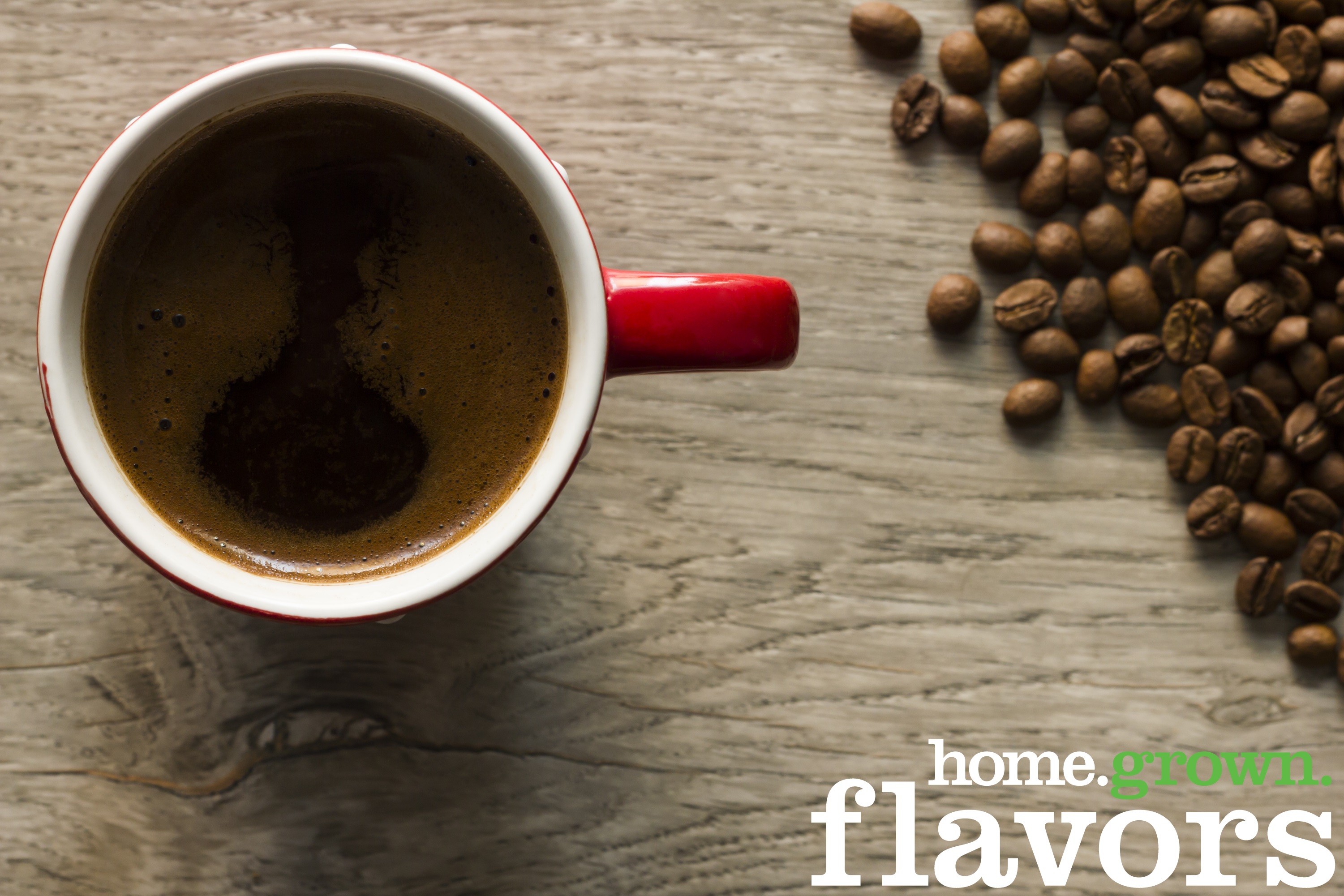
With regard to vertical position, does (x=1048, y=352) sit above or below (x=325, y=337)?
below

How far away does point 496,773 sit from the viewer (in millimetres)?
833

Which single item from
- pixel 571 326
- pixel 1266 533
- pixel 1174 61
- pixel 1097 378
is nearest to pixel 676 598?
pixel 571 326

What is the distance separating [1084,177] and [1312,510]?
13.5 inches

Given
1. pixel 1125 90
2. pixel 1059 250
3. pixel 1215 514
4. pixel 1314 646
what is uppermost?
pixel 1125 90

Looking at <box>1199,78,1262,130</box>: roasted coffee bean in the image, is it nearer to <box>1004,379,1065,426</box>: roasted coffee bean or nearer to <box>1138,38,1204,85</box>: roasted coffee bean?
<box>1138,38,1204,85</box>: roasted coffee bean

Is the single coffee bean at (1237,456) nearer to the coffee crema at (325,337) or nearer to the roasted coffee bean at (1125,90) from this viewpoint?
the roasted coffee bean at (1125,90)

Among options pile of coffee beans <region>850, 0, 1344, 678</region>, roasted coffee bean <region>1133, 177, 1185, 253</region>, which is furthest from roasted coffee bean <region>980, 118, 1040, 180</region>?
roasted coffee bean <region>1133, 177, 1185, 253</region>

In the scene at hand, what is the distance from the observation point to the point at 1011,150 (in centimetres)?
83

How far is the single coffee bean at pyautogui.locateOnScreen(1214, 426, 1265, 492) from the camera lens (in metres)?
0.86

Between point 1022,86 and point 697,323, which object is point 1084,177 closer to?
point 1022,86

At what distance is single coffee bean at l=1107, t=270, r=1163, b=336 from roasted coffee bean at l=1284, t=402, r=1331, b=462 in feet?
0.45

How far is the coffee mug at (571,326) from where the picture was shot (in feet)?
1.89

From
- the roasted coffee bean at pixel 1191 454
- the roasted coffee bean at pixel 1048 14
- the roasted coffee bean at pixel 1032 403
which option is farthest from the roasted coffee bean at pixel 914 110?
the roasted coffee bean at pixel 1191 454

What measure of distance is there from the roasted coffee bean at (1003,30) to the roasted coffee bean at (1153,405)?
302 mm
